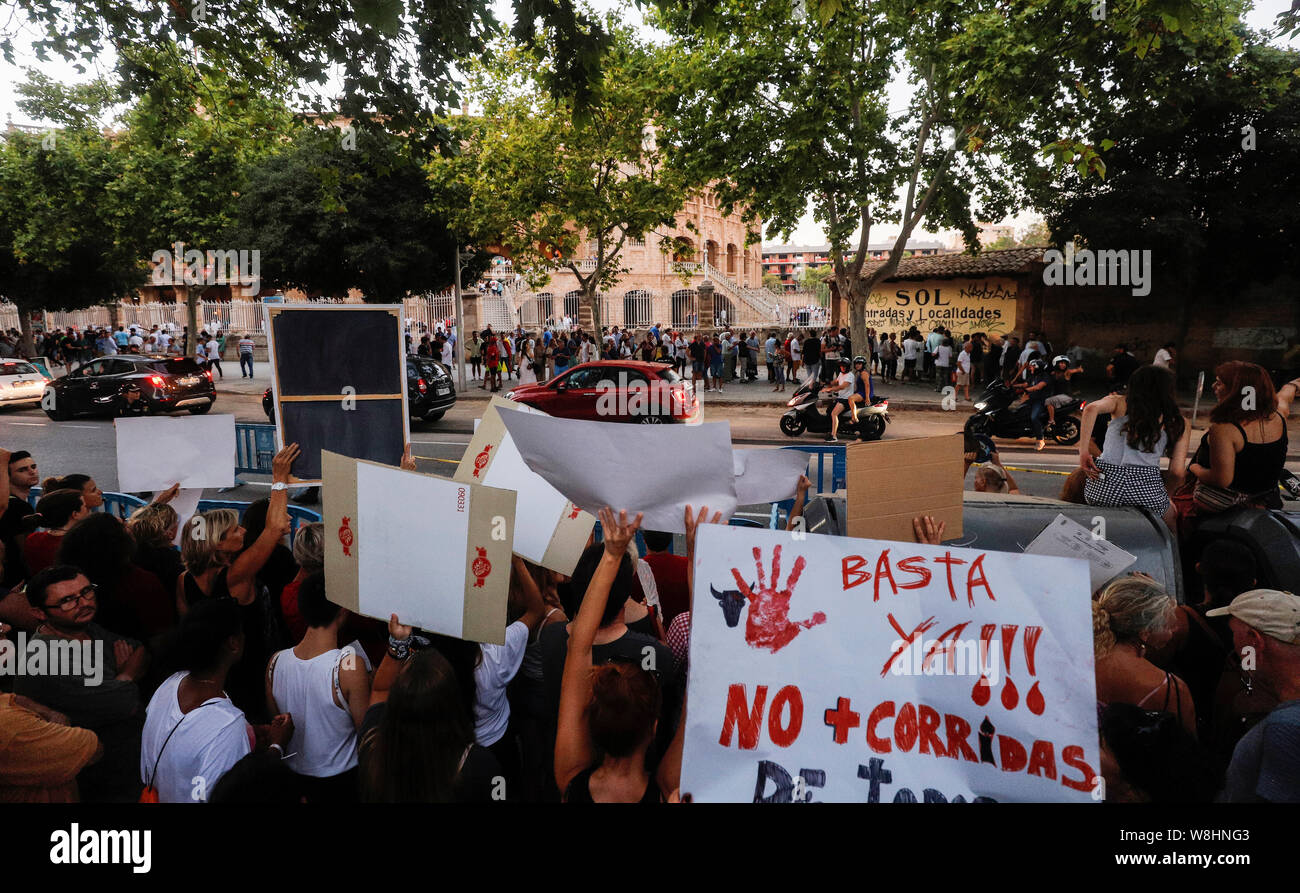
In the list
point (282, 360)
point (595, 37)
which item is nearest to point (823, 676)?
point (595, 37)

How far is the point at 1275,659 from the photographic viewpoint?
2480mm

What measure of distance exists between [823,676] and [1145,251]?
829 inches

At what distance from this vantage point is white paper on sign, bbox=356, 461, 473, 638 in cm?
268

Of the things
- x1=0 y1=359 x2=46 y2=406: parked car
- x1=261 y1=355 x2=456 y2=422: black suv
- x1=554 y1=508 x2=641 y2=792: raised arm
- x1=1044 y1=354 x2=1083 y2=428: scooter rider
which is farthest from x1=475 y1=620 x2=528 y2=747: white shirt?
x1=0 y1=359 x2=46 y2=406: parked car

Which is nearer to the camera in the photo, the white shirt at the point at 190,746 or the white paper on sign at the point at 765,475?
the white shirt at the point at 190,746

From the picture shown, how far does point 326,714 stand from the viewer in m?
2.70

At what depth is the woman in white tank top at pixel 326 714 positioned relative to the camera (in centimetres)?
270

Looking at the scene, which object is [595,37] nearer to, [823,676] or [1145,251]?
[823,676]

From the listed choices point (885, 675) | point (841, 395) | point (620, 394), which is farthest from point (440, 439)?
point (885, 675)

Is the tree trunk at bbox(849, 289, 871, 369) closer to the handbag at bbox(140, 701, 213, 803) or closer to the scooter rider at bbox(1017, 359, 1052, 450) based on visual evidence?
the scooter rider at bbox(1017, 359, 1052, 450)

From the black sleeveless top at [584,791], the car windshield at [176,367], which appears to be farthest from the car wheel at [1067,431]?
the car windshield at [176,367]

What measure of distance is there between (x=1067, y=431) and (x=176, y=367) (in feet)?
60.6

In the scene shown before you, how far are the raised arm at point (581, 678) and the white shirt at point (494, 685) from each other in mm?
599

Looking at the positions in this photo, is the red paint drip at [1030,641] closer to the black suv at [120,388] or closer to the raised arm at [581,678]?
the raised arm at [581,678]
